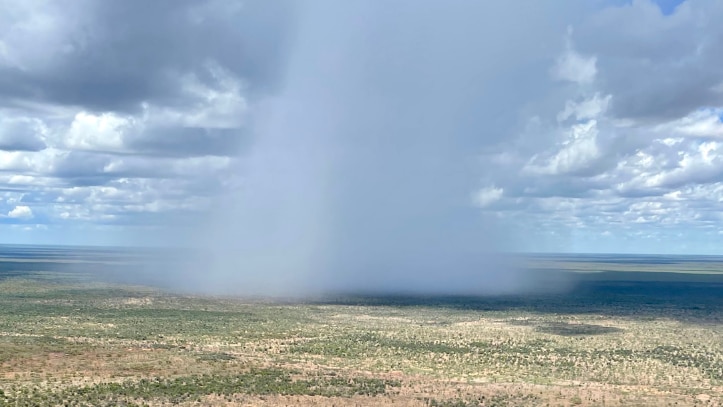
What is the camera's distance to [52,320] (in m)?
99.1

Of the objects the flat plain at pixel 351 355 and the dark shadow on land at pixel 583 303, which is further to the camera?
the dark shadow on land at pixel 583 303

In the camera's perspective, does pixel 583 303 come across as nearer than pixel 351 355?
No

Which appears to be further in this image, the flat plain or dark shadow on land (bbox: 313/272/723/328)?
dark shadow on land (bbox: 313/272/723/328)

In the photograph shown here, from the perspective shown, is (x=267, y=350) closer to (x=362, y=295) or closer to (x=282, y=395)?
(x=282, y=395)

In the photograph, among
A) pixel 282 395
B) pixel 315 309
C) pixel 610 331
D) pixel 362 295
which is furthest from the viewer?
pixel 362 295

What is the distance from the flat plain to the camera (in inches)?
2073

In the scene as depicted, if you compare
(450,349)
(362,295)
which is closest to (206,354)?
(450,349)

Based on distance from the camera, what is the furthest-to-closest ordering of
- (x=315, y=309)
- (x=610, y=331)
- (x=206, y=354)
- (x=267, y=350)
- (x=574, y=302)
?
(x=574, y=302) < (x=315, y=309) < (x=610, y=331) < (x=267, y=350) < (x=206, y=354)

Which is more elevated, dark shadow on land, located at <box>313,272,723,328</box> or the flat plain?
dark shadow on land, located at <box>313,272,723,328</box>

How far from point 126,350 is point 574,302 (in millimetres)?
109521

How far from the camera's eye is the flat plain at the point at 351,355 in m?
52.7

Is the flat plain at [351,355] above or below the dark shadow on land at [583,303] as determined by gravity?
below

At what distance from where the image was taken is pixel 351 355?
73.0m

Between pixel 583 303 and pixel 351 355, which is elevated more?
pixel 583 303
